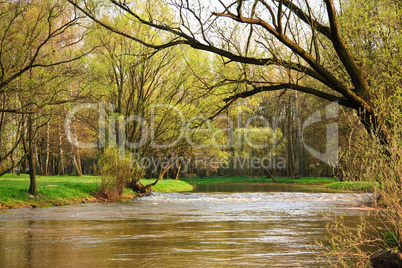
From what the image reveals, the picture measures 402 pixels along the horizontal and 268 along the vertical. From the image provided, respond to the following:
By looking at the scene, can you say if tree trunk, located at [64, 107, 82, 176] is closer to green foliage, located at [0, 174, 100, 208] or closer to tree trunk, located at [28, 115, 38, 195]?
green foliage, located at [0, 174, 100, 208]

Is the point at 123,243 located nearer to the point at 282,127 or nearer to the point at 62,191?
the point at 62,191

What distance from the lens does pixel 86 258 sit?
9.05 m

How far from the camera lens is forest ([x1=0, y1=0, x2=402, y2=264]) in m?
8.46

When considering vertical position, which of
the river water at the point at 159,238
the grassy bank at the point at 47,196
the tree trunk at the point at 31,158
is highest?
the tree trunk at the point at 31,158

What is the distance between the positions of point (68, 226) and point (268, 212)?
28.5 feet

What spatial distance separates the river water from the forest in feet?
7.62

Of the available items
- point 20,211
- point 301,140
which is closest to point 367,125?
point 20,211

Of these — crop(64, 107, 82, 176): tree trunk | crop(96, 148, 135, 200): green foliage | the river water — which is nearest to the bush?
crop(96, 148, 135, 200): green foliage

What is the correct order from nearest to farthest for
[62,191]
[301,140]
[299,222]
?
[299,222]
[62,191]
[301,140]

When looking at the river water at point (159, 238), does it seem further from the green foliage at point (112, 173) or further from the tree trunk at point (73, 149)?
the tree trunk at point (73, 149)

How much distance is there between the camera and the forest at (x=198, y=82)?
8.46 metres

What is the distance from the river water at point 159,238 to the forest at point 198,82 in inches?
91.5

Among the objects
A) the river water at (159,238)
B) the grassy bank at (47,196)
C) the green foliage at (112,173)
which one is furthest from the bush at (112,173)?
the river water at (159,238)

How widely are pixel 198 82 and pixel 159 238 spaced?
16919 millimetres
